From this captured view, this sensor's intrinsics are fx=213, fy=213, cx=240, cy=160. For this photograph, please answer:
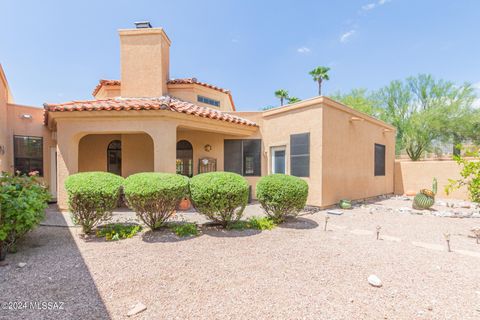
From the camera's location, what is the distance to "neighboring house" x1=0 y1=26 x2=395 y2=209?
8.91 m

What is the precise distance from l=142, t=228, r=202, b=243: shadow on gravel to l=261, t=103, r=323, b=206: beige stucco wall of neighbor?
5.85 m

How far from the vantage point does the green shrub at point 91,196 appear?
558cm

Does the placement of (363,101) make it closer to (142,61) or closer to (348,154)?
(348,154)

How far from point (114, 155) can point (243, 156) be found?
24.3 feet

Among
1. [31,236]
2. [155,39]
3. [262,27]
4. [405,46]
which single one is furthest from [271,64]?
[31,236]

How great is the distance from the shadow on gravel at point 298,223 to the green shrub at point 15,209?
6.61 m

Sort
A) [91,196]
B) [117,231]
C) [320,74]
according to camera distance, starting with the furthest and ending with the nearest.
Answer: [320,74] → [117,231] → [91,196]

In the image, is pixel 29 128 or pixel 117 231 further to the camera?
pixel 29 128

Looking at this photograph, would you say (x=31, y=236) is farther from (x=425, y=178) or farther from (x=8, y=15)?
(x=425, y=178)

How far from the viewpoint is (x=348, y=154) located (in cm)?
1104

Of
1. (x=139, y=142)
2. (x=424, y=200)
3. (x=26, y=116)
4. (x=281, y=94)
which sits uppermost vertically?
(x=281, y=94)

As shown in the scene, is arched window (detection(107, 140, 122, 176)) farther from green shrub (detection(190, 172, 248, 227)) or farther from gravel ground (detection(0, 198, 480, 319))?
green shrub (detection(190, 172, 248, 227))

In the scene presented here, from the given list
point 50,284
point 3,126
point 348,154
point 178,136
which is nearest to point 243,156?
point 178,136

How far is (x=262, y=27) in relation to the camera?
15359mm
